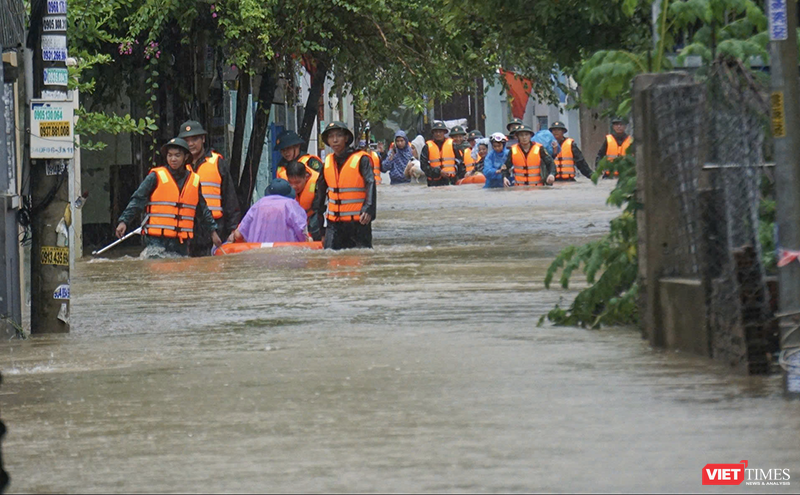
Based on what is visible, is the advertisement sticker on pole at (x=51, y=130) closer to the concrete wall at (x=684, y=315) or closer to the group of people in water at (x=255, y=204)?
the concrete wall at (x=684, y=315)

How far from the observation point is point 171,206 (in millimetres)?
18938

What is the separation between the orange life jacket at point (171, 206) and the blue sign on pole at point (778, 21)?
11.8m

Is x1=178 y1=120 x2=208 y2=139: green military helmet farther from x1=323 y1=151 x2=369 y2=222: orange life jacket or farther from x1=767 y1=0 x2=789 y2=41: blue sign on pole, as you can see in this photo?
x1=767 y1=0 x2=789 y2=41: blue sign on pole

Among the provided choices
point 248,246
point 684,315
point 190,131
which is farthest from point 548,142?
point 684,315

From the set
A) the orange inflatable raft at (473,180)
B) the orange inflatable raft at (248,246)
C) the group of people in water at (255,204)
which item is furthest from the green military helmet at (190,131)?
the orange inflatable raft at (473,180)

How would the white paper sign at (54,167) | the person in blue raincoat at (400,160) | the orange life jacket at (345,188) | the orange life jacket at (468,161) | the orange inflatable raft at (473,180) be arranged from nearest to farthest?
the white paper sign at (54,167), the orange life jacket at (345,188), the orange inflatable raft at (473,180), the orange life jacket at (468,161), the person in blue raincoat at (400,160)

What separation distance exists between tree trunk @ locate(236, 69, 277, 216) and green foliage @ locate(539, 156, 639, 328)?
14.6 m

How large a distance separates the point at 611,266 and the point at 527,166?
1031 inches

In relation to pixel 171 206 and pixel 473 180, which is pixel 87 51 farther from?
pixel 473 180

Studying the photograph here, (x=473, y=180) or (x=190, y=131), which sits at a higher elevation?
(x=190, y=131)

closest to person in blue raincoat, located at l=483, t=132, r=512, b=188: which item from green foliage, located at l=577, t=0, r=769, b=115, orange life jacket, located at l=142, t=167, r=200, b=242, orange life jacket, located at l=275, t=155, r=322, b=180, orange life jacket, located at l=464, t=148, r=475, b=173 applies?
orange life jacket, located at l=464, t=148, r=475, b=173

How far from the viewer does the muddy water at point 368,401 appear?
648cm

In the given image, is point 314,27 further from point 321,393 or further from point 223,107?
point 321,393

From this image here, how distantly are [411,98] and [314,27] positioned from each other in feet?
11.8
